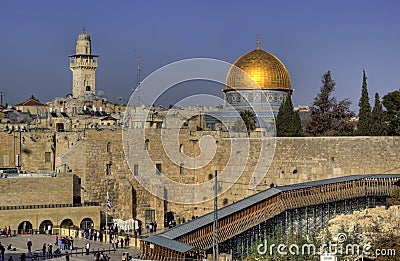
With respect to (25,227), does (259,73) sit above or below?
above

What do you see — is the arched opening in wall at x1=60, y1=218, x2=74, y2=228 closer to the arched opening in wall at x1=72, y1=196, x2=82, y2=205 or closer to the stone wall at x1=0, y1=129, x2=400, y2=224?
the arched opening in wall at x1=72, y1=196, x2=82, y2=205

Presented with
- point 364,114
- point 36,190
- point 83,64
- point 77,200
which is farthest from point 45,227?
point 83,64

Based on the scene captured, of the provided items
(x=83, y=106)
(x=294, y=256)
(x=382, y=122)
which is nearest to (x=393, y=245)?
(x=294, y=256)

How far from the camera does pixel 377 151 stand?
3106 cm

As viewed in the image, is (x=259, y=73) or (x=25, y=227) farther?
(x=259, y=73)

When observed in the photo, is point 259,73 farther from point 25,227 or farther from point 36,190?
point 25,227

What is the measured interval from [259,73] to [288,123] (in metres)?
12.0

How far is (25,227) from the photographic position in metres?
31.9

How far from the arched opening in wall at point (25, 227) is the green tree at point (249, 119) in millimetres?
14170

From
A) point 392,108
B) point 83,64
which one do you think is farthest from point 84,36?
point 392,108

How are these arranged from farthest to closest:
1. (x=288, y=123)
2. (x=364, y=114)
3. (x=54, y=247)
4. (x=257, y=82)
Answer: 1. (x=257, y=82)
2. (x=288, y=123)
3. (x=364, y=114)
4. (x=54, y=247)

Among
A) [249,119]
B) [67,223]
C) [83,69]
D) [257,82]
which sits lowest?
[67,223]

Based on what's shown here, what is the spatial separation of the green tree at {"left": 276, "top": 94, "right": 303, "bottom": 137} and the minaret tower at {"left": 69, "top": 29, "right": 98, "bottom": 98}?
27917mm

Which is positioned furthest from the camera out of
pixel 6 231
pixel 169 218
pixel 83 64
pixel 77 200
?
pixel 83 64
